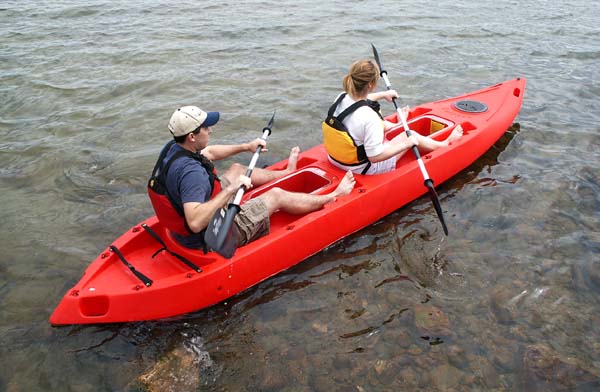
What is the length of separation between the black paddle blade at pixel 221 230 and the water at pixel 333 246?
0.85 m

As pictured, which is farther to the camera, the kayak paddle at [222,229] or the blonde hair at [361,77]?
the blonde hair at [361,77]

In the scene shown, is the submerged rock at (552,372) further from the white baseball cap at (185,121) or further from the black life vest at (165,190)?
the white baseball cap at (185,121)

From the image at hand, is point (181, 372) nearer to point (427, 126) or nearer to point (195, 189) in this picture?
point (195, 189)

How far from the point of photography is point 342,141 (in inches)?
200

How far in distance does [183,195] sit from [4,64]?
8729mm

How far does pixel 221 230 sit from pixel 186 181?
485mm

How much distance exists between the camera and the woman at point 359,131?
15.5 ft

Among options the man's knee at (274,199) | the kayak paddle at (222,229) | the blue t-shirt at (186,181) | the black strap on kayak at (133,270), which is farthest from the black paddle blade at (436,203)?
the black strap on kayak at (133,270)

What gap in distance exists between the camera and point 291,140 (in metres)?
7.46

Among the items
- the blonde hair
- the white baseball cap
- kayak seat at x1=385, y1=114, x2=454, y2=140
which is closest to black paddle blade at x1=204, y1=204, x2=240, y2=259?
the white baseball cap

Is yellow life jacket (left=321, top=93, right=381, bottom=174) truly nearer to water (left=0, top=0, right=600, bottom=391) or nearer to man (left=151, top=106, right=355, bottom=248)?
water (left=0, top=0, right=600, bottom=391)

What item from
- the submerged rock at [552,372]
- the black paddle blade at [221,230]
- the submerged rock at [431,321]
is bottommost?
the submerged rock at [552,372]

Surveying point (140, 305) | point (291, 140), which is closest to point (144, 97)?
point (291, 140)

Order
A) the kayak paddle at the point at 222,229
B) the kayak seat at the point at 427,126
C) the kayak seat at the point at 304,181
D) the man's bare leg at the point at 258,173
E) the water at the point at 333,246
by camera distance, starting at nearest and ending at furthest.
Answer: the kayak paddle at the point at 222,229 < the water at the point at 333,246 < the man's bare leg at the point at 258,173 < the kayak seat at the point at 304,181 < the kayak seat at the point at 427,126
